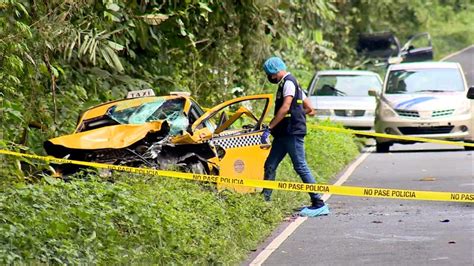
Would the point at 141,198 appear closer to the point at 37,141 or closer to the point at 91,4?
the point at 37,141

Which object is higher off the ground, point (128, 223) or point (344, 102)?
point (128, 223)

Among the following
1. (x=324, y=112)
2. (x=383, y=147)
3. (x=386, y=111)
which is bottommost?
(x=324, y=112)

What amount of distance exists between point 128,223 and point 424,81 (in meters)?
14.8

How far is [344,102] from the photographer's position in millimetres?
27344

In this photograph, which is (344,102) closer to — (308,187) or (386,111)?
(386,111)

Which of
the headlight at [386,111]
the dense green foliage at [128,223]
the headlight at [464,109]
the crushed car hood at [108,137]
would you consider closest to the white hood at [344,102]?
the headlight at [386,111]

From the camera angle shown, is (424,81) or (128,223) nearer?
(128,223)

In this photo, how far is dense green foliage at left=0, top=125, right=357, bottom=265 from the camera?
31.3 ft

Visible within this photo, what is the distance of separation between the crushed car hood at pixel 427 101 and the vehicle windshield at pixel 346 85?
14.3ft

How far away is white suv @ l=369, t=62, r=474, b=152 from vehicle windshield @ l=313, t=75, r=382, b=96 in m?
3.44

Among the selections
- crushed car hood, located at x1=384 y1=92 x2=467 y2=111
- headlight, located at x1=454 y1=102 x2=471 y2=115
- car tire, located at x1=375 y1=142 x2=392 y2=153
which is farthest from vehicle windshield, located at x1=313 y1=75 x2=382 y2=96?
headlight, located at x1=454 y1=102 x2=471 y2=115

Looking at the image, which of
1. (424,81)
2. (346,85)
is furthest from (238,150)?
(346,85)

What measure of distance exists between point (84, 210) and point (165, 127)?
11.7 feet

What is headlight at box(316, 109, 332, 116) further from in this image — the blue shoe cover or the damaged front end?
the blue shoe cover
